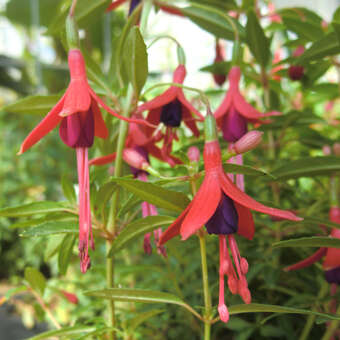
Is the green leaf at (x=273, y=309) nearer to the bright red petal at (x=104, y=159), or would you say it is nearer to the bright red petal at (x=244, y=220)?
the bright red petal at (x=244, y=220)

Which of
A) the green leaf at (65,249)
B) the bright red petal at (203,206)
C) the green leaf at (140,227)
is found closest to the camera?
the bright red petal at (203,206)

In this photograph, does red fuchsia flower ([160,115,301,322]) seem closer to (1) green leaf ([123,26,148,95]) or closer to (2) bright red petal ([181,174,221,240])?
(2) bright red petal ([181,174,221,240])

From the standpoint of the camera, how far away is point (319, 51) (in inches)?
18.8

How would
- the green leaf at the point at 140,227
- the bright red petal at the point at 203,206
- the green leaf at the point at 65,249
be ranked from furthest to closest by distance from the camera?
the green leaf at the point at 65,249 → the green leaf at the point at 140,227 → the bright red petal at the point at 203,206

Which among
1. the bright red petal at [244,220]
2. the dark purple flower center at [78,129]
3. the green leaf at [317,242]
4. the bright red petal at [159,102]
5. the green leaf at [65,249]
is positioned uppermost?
the bright red petal at [159,102]

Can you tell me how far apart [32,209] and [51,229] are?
6cm

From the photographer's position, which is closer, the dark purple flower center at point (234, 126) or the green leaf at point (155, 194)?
the green leaf at point (155, 194)

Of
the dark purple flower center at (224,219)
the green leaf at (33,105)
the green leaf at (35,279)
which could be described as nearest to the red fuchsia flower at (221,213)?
the dark purple flower center at (224,219)

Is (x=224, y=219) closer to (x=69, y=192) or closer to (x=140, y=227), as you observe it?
(x=140, y=227)

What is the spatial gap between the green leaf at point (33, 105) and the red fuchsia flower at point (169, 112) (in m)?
0.11

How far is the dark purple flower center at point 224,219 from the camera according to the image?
1.01ft

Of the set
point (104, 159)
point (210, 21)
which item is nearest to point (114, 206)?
point (104, 159)

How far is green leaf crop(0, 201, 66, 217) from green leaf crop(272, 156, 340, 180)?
0.27 m

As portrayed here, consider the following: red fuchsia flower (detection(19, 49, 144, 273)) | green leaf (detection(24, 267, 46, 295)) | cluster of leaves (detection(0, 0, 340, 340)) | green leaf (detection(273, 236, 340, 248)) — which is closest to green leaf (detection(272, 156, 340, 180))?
cluster of leaves (detection(0, 0, 340, 340))
